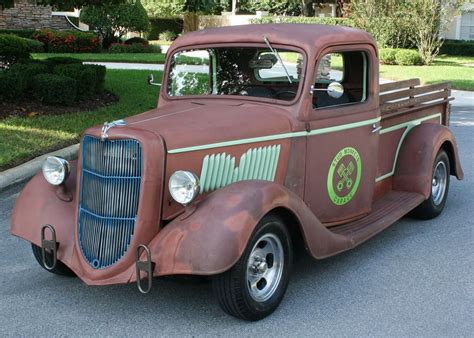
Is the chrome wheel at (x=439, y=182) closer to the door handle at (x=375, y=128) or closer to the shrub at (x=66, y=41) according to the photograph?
the door handle at (x=375, y=128)

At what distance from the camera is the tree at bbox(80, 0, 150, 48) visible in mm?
29484

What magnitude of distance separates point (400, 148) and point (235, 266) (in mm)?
2800

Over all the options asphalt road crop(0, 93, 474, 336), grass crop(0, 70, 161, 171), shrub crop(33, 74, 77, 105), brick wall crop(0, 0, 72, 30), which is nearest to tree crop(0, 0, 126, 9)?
shrub crop(33, 74, 77, 105)

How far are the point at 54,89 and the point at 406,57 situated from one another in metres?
16.9

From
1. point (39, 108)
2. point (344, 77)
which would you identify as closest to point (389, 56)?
point (39, 108)

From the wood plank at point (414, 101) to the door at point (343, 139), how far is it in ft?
1.17

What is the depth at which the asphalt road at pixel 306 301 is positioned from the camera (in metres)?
3.91

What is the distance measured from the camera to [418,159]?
5938mm

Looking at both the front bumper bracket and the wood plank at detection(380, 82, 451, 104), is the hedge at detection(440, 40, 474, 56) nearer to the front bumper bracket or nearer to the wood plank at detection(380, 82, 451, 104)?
the wood plank at detection(380, 82, 451, 104)

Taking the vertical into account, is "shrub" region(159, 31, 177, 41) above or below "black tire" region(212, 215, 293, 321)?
above

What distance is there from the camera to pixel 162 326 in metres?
3.93

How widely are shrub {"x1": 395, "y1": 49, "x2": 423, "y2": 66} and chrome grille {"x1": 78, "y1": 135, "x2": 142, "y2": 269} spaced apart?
868 inches

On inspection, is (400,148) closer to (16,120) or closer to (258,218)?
(258,218)

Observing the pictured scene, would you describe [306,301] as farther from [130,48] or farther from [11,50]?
[130,48]
